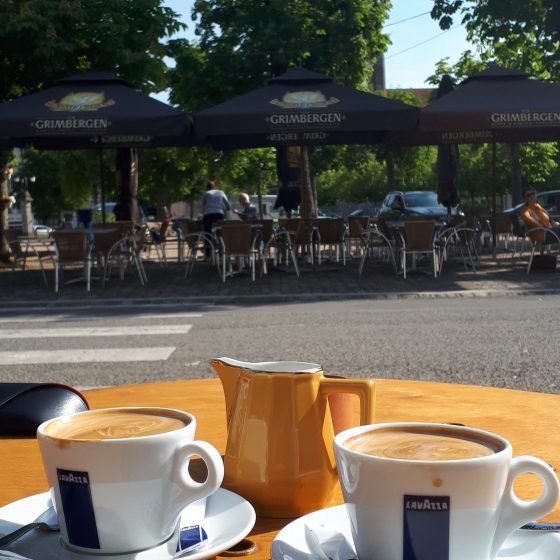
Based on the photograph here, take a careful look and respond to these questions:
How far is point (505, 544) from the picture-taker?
113 cm

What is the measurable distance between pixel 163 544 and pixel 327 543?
0.20 meters

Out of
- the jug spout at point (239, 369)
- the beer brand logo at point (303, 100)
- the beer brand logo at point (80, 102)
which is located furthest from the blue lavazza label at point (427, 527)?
the beer brand logo at point (80, 102)

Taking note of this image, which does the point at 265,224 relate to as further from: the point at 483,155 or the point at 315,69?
the point at 483,155

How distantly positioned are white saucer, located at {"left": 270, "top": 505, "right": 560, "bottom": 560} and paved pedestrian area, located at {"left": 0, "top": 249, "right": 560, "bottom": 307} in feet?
38.5

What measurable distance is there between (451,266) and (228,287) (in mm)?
5093

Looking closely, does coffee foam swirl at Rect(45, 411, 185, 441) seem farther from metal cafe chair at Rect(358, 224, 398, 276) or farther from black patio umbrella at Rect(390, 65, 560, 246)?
metal cafe chair at Rect(358, 224, 398, 276)

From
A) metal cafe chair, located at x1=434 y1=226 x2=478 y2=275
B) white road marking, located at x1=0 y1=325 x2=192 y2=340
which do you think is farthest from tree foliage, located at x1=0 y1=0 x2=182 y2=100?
white road marking, located at x1=0 y1=325 x2=192 y2=340

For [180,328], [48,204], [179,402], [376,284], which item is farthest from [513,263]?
[48,204]

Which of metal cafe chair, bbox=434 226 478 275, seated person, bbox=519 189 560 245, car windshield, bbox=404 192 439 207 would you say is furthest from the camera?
car windshield, bbox=404 192 439 207

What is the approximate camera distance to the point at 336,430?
4.45 feet

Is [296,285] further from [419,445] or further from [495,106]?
[419,445]

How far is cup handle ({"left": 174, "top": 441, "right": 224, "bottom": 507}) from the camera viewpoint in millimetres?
1131

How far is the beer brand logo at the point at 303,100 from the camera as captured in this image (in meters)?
13.9

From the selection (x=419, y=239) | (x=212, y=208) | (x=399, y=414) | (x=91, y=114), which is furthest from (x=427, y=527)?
(x=212, y=208)
